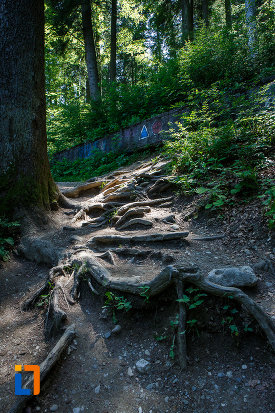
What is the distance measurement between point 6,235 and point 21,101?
9.17ft

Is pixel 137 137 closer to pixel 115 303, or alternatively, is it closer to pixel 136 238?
pixel 136 238

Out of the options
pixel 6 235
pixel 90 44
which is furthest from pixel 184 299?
pixel 90 44

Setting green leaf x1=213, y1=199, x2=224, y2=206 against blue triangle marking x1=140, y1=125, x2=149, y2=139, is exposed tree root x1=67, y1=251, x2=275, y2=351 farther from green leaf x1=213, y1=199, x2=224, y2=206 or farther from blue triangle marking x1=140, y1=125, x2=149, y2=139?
blue triangle marking x1=140, y1=125, x2=149, y2=139

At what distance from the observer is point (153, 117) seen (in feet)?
33.3

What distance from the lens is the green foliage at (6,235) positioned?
4.82 m

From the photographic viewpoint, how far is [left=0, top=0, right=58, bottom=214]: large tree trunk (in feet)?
16.5

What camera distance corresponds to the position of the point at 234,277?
2.84 metres

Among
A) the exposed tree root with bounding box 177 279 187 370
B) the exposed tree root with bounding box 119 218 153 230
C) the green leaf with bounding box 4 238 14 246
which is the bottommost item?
the exposed tree root with bounding box 177 279 187 370

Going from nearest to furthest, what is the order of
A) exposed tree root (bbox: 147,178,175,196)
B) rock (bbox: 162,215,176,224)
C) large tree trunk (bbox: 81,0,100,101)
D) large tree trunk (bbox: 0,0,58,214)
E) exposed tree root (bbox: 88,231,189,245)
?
exposed tree root (bbox: 88,231,189,245) → rock (bbox: 162,215,176,224) → large tree trunk (bbox: 0,0,58,214) → exposed tree root (bbox: 147,178,175,196) → large tree trunk (bbox: 81,0,100,101)

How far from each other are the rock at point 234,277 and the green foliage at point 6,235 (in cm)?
389

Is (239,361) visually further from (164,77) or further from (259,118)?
(164,77)

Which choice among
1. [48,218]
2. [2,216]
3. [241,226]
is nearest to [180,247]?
[241,226]

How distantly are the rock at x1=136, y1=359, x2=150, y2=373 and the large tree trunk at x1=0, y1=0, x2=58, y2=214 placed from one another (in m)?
4.05

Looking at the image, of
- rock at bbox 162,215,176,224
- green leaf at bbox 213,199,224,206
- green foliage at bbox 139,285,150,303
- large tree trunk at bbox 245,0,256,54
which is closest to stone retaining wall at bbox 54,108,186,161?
large tree trunk at bbox 245,0,256,54
